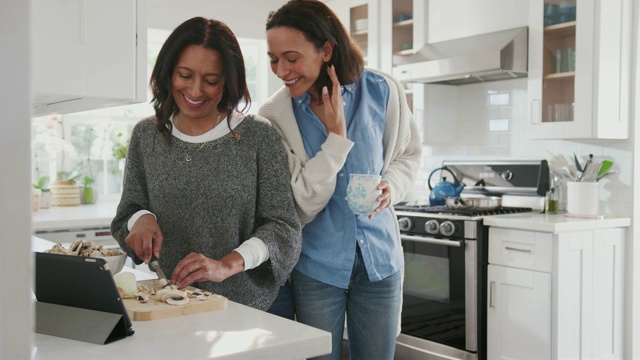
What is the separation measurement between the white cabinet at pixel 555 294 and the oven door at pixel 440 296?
102 millimetres

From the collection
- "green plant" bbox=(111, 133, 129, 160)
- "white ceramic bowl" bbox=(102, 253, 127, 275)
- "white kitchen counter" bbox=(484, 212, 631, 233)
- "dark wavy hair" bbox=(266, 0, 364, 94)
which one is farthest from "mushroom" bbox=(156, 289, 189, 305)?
"green plant" bbox=(111, 133, 129, 160)

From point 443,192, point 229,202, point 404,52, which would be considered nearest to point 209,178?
point 229,202

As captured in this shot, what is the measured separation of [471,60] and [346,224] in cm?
224

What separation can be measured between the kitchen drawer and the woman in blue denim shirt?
1533 mm

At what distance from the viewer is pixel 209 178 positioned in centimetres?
176

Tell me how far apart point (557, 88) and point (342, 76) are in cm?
208

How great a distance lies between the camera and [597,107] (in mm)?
3533

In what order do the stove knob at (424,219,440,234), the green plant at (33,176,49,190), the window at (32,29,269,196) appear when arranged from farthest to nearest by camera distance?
the window at (32,29,269,196) < the green plant at (33,176,49,190) < the stove knob at (424,219,440,234)

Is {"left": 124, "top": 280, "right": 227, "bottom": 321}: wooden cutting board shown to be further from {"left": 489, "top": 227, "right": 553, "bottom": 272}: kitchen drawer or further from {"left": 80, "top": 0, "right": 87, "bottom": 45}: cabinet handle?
{"left": 489, "top": 227, "right": 553, "bottom": 272}: kitchen drawer

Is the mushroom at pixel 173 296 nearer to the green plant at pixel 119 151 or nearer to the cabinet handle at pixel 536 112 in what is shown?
the cabinet handle at pixel 536 112

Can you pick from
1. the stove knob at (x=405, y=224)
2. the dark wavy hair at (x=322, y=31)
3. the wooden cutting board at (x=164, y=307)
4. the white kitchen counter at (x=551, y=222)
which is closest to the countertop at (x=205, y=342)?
the wooden cutting board at (x=164, y=307)

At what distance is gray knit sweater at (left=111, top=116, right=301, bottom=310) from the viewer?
175 centimetres

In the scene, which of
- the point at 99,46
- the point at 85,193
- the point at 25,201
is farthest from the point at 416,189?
the point at 25,201

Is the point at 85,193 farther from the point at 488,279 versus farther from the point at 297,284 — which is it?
the point at 297,284
